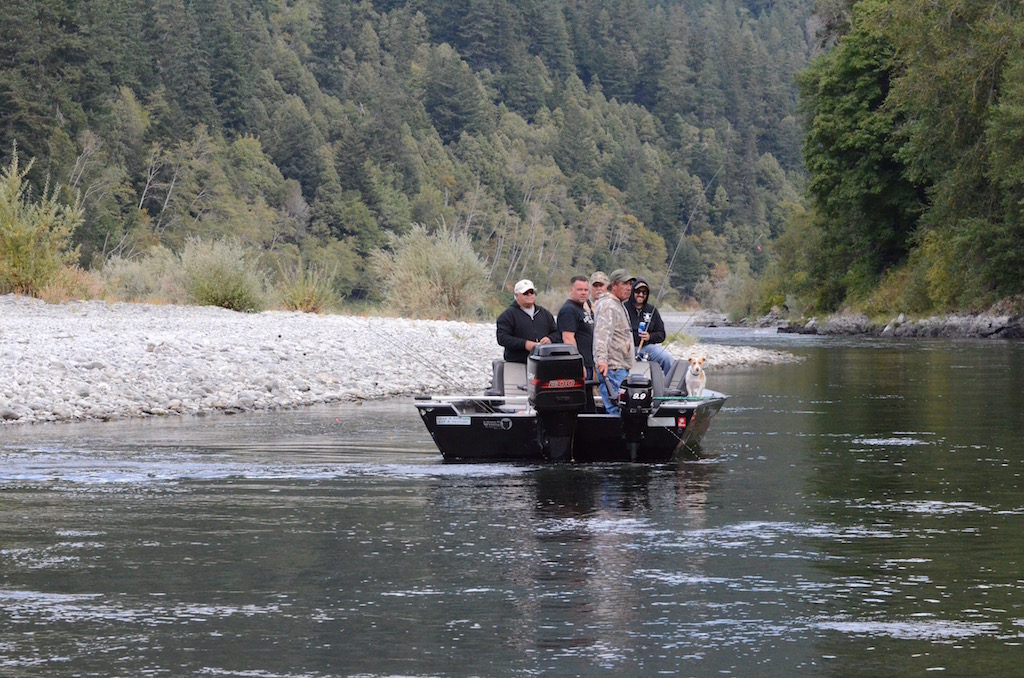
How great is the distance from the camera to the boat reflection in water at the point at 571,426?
15383 millimetres

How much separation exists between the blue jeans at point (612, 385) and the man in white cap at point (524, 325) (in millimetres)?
731

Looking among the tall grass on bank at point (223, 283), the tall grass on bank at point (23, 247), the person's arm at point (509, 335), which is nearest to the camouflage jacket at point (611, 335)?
the person's arm at point (509, 335)

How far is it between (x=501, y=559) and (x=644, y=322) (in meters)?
7.33

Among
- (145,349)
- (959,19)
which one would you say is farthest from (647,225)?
(145,349)

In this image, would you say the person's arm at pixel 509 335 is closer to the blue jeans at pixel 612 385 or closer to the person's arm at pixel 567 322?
the person's arm at pixel 567 322

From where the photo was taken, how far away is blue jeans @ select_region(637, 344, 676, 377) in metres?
17.6

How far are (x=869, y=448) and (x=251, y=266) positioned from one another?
72.9 feet

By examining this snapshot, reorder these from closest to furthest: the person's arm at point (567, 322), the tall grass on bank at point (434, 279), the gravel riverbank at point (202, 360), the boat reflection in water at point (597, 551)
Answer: the boat reflection in water at point (597, 551)
the person's arm at point (567, 322)
the gravel riverbank at point (202, 360)
the tall grass on bank at point (434, 279)

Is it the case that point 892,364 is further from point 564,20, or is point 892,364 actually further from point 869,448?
point 564,20

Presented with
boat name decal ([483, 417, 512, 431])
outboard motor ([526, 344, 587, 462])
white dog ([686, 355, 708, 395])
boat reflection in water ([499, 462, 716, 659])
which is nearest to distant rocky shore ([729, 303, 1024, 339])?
white dog ([686, 355, 708, 395])

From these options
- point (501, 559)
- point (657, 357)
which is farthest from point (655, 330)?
point (501, 559)

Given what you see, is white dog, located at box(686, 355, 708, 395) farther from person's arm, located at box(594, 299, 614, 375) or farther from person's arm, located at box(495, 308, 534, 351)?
person's arm, located at box(495, 308, 534, 351)

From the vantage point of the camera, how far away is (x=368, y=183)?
388 ft

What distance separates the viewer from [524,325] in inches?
647
